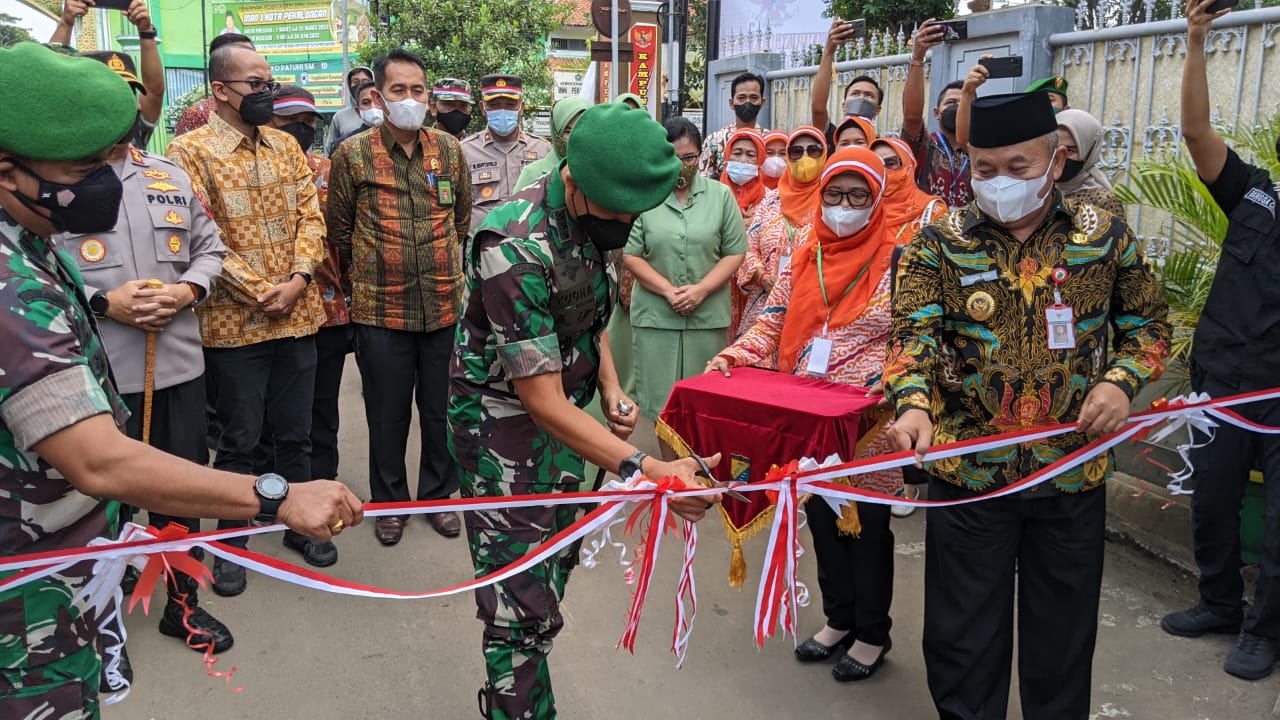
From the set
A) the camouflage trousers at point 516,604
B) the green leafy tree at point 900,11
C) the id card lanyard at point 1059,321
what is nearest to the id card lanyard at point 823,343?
the id card lanyard at point 1059,321

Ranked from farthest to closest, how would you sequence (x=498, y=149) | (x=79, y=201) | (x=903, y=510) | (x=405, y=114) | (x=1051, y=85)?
(x=498, y=149)
(x=903, y=510)
(x=405, y=114)
(x=1051, y=85)
(x=79, y=201)

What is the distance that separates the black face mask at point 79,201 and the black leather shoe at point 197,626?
2306 mm

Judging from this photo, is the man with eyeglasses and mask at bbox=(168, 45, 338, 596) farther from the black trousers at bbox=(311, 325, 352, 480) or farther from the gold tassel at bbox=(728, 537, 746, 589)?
the gold tassel at bbox=(728, 537, 746, 589)

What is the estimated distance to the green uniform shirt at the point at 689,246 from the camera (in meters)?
5.23

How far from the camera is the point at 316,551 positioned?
474 centimetres

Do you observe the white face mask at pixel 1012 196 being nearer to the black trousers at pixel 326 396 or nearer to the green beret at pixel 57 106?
the green beret at pixel 57 106

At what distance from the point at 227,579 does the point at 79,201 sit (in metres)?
2.87

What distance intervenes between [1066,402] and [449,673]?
2.40 m

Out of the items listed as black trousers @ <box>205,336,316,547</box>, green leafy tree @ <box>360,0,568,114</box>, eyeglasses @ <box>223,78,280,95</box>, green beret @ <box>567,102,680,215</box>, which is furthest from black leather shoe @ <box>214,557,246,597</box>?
green leafy tree @ <box>360,0,568,114</box>

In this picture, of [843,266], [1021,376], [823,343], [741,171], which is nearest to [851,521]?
[823,343]

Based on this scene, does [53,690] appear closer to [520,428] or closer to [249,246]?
[520,428]

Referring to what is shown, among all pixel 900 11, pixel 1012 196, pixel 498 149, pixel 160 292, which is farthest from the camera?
pixel 900 11

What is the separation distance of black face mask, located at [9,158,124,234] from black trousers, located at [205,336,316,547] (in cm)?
249

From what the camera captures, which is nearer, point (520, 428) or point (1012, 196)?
point (1012, 196)
